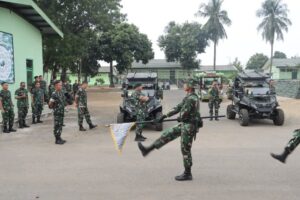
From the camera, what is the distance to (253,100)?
13.9m

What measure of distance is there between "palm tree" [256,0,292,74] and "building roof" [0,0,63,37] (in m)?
38.1

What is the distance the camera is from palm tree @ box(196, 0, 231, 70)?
55.9 m

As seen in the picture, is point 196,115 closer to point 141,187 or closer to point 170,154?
point 141,187

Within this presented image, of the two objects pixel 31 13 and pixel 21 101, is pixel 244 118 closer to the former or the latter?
pixel 21 101

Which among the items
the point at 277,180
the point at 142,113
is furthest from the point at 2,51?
the point at 277,180

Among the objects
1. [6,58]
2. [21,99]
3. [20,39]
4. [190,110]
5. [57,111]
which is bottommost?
[57,111]

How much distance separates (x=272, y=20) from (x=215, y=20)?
8163mm

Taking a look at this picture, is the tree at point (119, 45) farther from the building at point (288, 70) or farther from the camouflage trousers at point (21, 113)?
the camouflage trousers at point (21, 113)

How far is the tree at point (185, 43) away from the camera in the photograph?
59750mm

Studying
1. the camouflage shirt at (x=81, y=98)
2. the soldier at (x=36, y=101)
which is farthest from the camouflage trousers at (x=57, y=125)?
the soldier at (x=36, y=101)

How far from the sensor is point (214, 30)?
56.2 metres

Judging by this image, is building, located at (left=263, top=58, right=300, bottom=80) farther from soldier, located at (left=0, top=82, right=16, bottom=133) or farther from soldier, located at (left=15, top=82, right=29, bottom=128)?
soldier, located at (left=0, top=82, right=16, bottom=133)

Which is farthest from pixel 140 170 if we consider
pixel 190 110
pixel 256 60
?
pixel 256 60

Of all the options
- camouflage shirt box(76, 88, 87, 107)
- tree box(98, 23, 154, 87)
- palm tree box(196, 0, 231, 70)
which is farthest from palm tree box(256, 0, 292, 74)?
camouflage shirt box(76, 88, 87, 107)
